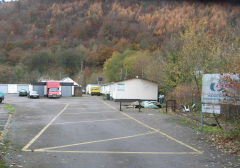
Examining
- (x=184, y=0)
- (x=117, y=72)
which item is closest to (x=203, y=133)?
(x=184, y=0)

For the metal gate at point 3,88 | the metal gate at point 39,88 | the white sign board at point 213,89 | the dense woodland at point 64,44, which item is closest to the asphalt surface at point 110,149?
the white sign board at point 213,89

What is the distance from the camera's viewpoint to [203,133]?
1176cm

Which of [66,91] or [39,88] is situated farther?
[66,91]

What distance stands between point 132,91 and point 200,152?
2720 centimetres

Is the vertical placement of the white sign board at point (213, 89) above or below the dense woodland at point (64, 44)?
below

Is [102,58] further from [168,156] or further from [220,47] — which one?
[168,156]

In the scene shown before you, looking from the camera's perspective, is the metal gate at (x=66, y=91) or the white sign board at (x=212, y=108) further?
the metal gate at (x=66, y=91)

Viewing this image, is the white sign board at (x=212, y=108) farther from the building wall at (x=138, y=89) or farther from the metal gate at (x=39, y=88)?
the metal gate at (x=39, y=88)

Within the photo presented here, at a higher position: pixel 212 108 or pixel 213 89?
pixel 213 89

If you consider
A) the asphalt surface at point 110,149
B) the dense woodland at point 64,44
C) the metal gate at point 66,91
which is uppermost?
the dense woodland at point 64,44

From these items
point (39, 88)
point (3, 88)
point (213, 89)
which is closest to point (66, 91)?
point (39, 88)

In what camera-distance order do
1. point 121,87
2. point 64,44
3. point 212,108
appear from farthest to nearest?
point 64,44 → point 121,87 → point 212,108

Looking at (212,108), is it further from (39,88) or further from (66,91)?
(66,91)

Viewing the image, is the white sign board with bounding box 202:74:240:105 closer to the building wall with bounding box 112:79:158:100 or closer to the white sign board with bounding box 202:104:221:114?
the white sign board with bounding box 202:104:221:114
